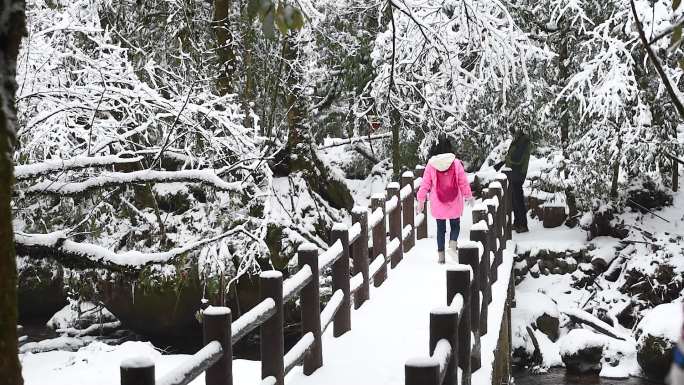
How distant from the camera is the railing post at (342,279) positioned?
696 centimetres

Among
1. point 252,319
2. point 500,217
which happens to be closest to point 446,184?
point 500,217

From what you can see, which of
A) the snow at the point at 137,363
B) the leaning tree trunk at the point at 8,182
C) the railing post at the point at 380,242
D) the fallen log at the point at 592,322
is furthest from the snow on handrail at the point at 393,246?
the leaning tree trunk at the point at 8,182

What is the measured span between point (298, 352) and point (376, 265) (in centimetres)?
290

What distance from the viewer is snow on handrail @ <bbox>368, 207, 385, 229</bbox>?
8312 millimetres

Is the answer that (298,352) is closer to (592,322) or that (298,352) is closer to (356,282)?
(356,282)

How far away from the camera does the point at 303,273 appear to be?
19.1ft

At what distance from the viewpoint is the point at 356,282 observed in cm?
781

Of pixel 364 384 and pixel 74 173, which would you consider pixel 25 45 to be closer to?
pixel 74 173

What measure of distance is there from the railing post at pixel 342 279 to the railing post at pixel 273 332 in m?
1.72

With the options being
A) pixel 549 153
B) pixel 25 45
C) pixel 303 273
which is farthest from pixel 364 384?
pixel 549 153

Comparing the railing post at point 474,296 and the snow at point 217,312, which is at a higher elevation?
the snow at point 217,312

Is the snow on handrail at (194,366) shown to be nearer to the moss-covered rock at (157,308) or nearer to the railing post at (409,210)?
the railing post at (409,210)

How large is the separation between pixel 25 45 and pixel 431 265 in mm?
5104

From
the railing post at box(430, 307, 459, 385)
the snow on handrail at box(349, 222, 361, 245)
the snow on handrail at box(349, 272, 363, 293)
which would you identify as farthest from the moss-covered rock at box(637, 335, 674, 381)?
the railing post at box(430, 307, 459, 385)
